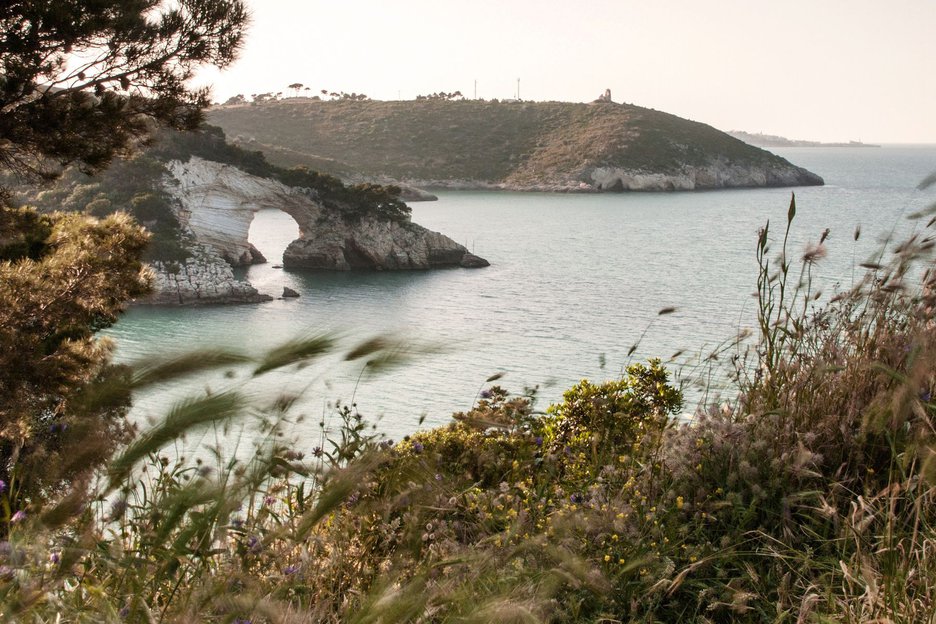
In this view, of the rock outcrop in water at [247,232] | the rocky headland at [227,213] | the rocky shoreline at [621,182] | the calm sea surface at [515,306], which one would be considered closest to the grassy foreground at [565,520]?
the calm sea surface at [515,306]

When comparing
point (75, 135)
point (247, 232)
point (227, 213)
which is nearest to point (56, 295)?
point (75, 135)

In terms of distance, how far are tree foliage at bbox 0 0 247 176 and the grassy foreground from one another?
23.5 ft

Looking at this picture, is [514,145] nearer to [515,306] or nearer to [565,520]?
[515,306]

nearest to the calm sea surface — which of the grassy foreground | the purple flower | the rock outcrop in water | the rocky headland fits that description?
the grassy foreground

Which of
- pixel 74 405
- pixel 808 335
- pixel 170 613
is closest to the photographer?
pixel 74 405

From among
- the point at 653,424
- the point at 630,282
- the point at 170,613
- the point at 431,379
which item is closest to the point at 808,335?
the point at 653,424

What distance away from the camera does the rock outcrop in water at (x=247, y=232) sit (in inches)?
1342

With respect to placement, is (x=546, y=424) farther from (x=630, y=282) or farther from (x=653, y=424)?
(x=630, y=282)

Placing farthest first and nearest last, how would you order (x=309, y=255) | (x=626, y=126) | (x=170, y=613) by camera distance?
(x=626, y=126)
(x=309, y=255)
(x=170, y=613)

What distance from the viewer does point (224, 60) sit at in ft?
33.1

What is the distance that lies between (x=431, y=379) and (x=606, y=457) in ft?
49.7

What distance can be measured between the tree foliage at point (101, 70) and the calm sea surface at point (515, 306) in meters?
2.95

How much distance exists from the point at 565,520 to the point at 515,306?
2852 cm

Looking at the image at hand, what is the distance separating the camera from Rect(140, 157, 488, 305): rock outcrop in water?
3409 centimetres
